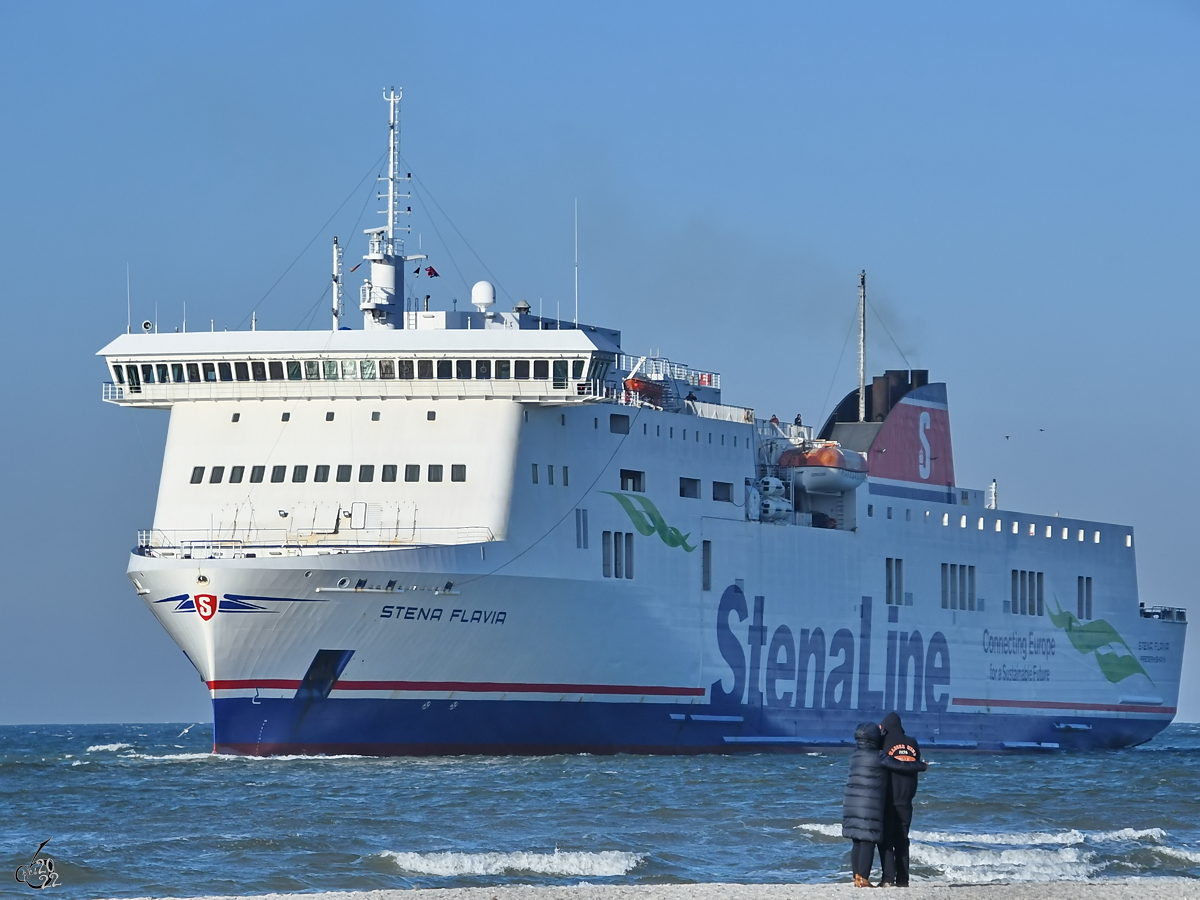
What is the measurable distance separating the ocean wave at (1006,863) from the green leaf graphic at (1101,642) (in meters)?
26.8

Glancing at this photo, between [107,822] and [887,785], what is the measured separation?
1288 centimetres

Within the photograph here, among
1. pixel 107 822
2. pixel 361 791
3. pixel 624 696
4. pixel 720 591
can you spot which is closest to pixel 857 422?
pixel 720 591

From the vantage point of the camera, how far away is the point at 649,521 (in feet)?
117

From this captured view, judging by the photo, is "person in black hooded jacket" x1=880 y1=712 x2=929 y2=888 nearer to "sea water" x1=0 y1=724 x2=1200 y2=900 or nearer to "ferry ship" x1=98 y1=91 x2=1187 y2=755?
"sea water" x1=0 y1=724 x2=1200 y2=900

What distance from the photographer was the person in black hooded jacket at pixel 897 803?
48.6ft

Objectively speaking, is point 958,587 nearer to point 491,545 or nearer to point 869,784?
point 491,545

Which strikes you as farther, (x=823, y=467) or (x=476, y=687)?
(x=823, y=467)

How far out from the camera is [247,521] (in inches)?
1289

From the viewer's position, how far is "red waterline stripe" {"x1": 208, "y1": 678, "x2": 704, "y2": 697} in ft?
100

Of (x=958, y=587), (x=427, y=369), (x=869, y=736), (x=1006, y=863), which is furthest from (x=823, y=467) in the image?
(x=869, y=736)

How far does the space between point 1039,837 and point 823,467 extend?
17.3 metres

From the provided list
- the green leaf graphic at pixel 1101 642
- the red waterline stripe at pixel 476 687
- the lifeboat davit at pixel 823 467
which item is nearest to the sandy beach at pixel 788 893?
the red waterline stripe at pixel 476 687
